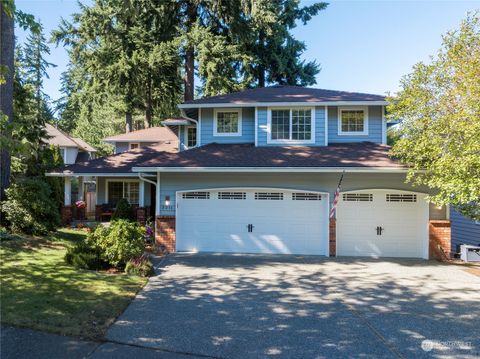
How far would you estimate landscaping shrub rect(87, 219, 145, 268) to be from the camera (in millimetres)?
8414

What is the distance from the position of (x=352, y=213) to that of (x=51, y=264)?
891 cm

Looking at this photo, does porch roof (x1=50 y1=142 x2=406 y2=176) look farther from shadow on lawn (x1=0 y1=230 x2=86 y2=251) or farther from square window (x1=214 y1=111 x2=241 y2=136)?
shadow on lawn (x1=0 y1=230 x2=86 y2=251)

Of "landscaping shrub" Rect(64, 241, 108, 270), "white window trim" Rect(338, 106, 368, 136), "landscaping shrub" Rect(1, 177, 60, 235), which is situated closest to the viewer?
"landscaping shrub" Rect(64, 241, 108, 270)

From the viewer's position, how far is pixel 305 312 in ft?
19.8

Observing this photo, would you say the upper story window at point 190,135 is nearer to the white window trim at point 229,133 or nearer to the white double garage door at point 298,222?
the white window trim at point 229,133

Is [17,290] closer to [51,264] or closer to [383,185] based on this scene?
[51,264]

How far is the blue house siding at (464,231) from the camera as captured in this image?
1307cm

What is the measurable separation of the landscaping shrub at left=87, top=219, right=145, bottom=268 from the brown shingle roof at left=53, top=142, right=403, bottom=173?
294 centimetres

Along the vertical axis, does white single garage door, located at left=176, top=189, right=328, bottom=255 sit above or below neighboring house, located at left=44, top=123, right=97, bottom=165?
below

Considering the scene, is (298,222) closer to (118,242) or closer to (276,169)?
(276,169)

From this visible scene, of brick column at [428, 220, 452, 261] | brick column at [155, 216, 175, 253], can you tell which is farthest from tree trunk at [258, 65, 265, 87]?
brick column at [428, 220, 452, 261]

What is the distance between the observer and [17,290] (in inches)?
248

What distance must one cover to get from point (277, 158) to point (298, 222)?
2265 millimetres

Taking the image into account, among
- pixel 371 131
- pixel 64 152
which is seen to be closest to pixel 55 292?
pixel 371 131
